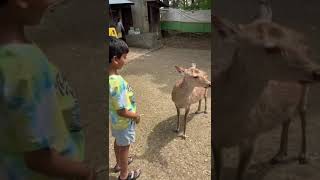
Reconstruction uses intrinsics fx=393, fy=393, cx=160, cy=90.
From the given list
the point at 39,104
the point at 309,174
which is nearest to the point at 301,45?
the point at 309,174

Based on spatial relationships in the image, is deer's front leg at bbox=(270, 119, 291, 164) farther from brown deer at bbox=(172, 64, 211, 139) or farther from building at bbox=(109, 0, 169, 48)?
building at bbox=(109, 0, 169, 48)

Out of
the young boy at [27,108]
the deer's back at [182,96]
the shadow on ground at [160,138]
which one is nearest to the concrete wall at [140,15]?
the shadow on ground at [160,138]

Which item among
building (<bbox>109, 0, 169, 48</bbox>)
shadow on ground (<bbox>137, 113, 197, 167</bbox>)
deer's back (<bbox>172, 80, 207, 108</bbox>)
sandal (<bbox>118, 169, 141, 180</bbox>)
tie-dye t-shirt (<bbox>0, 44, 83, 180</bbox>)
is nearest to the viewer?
tie-dye t-shirt (<bbox>0, 44, 83, 180</bbox>)

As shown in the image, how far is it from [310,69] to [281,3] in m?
0.33

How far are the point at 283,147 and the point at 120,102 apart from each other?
138 cm

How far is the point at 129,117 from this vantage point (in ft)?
9.86

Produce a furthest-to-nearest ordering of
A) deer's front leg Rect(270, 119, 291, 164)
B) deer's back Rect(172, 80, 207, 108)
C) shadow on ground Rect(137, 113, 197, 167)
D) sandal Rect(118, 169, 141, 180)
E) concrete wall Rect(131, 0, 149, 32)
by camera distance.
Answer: concrete wall Rect(131, 0, 149, 32), deer's back Rect(172, 80, 207, 108), shadow on ground Rect(137, 113, 197, 167), sandal Rect(118, 169, 141, 180), deer's front leg Rect(270, 119, 291, 164)

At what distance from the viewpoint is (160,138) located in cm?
464

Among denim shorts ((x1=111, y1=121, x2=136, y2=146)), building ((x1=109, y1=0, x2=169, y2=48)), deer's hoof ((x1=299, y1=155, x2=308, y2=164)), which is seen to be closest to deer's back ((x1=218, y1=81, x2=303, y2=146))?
deer's hoof ((x1=299, y1=155, x2=308, y2=164))

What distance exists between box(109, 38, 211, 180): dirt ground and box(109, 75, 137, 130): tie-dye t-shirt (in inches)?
30.5

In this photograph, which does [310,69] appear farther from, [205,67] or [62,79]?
[205,67]

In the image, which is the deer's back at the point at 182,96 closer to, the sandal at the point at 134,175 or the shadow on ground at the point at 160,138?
the shadow on ground at the point at 160,138

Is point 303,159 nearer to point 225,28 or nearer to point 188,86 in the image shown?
point 225,28

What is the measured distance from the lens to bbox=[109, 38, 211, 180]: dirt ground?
149 inches
